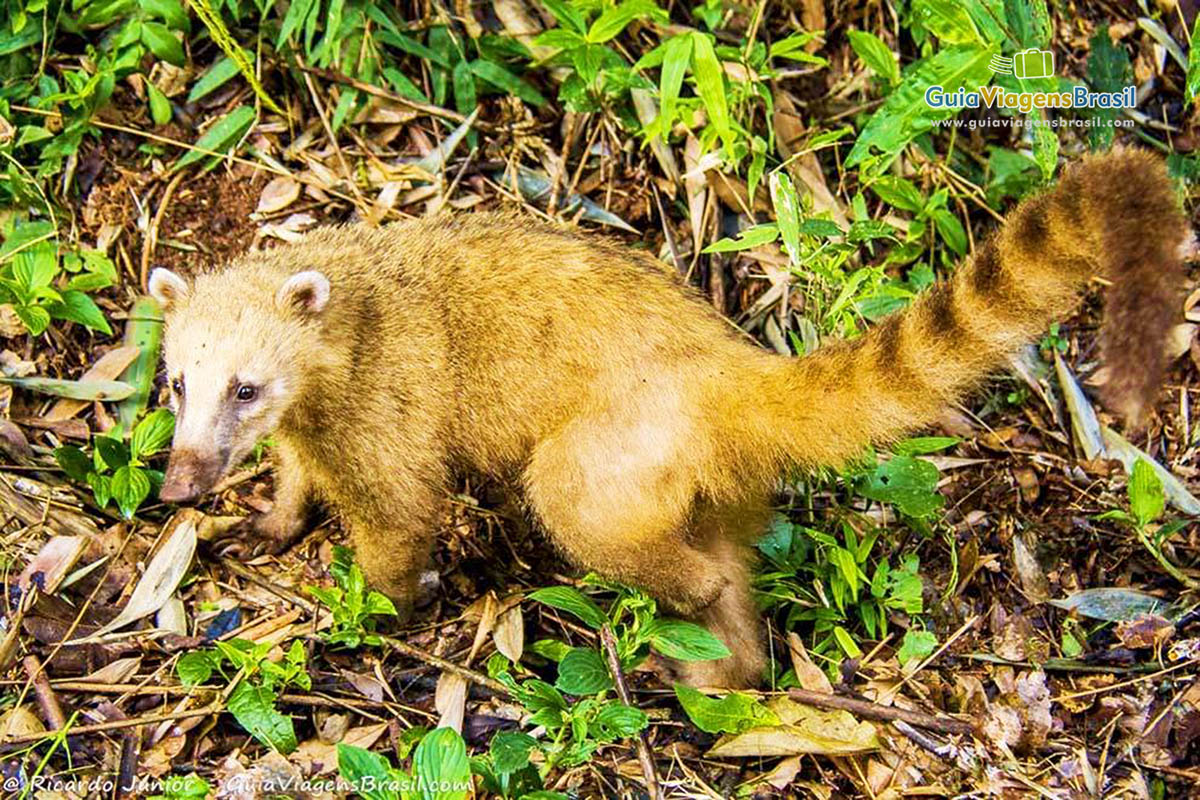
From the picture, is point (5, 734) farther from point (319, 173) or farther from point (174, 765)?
point (319, 173)

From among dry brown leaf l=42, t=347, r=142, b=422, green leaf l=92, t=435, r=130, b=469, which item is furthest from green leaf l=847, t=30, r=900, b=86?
green leaf l=92, t=435, r=130, b=469

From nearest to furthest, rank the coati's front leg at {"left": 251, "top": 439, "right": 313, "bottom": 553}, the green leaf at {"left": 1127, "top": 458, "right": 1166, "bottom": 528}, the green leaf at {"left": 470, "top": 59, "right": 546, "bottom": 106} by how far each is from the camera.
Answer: the green leaf at {"left": 1127, "top": 458, "right": 1166, "bottom": 528}, the coati's front leg at {"left": 251, "top": 439, "right": 313, "bottom": 553}, the green leaf at {"left": 470, "top": 59, "right": 546, "bottom": 106}

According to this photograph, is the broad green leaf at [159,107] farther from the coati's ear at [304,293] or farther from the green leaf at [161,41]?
the coati's ear at [304,293]

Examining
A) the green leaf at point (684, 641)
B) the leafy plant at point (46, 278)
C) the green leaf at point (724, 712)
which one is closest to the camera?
the green leaf at point (684, 641)

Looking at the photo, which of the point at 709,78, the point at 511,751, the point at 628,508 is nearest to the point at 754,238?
the point at 709,78

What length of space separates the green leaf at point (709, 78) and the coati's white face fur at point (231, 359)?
185cm

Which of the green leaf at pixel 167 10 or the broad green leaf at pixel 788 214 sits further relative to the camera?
the green leaf at pixel 167 10

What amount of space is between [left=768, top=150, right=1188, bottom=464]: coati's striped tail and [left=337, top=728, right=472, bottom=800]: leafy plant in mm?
1717

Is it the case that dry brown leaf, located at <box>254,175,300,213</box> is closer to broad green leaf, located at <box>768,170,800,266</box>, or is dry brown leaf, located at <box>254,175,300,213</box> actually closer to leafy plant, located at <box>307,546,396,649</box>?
leafy plant, located at <box>307,546,396,649</box>

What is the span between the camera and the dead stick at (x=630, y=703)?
415cm

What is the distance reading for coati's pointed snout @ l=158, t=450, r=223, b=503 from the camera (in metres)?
4.55

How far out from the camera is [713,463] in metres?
4.69

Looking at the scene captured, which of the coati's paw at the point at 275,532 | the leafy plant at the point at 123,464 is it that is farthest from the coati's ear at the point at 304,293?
the coati's paw at the point at 275,532

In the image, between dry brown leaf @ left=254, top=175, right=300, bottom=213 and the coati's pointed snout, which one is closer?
the coati's pointed snout
